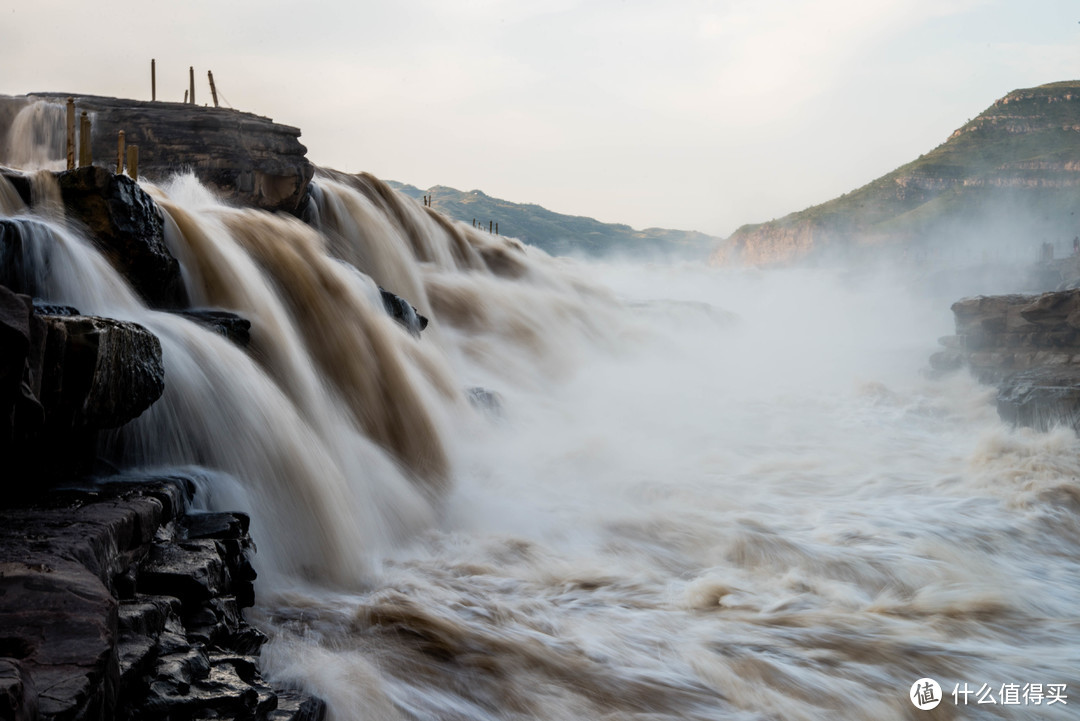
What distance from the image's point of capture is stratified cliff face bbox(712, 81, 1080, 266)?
69500 millimetres

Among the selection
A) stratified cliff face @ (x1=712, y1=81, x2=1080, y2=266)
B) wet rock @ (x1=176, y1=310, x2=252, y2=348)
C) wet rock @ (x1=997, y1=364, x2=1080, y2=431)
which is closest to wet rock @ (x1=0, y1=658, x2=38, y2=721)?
wet rock @ (x1=176, y1=310, x2=252, y2=348)

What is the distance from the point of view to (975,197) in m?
74.6

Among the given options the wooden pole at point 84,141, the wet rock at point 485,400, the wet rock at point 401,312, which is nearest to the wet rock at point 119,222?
the wooden pole at point 84,141

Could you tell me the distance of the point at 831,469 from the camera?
28.3 ft

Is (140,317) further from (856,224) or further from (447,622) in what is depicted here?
(856,224)

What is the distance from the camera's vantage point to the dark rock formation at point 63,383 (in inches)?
118

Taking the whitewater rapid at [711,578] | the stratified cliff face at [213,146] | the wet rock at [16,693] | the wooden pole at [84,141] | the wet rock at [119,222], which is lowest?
the whitewater rapid at [711,578]


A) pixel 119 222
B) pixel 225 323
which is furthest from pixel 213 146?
pixel 225 323

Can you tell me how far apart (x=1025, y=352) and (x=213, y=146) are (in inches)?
580

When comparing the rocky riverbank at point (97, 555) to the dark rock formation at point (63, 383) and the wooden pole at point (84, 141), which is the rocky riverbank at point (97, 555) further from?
the wooden pole at point (84, 141)

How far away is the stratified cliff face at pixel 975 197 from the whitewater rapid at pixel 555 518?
65682 mm

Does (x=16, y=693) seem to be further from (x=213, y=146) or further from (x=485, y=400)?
(x=213, y=146)

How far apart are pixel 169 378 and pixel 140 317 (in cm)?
84

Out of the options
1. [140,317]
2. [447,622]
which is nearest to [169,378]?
[140,317]
